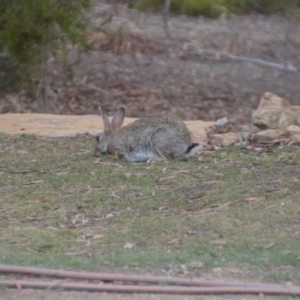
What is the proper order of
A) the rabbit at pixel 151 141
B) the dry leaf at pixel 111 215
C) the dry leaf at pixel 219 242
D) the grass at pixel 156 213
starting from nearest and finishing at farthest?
the grass at pixel 156 213 < the dry leaf at pixel 219 242 < the dry leaf at pixel 111 215 < the rabbit at pixel 151 141

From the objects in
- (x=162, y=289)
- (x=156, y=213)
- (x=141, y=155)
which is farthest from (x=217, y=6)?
(x=162, y=289)

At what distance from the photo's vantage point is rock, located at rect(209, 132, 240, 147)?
465 inches

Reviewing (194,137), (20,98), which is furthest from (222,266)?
(20,98)

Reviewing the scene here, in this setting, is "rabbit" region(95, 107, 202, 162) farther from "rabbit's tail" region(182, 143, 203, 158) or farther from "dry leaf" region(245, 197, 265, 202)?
"dry leaf" region(245, 197, 265, 202)

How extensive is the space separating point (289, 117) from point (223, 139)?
1.06 metres

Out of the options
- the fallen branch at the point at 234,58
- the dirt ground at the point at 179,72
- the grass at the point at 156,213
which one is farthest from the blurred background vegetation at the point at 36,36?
the fallen branch at the point at 234,58

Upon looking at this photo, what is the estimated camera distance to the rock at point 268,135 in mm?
11727

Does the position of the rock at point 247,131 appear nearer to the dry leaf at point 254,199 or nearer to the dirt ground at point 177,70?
the dry leaf at point 254,199

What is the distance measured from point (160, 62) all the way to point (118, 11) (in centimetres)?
349

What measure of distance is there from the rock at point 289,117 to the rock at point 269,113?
15 cm

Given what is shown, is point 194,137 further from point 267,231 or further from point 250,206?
point 267,231

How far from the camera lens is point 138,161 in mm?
11336

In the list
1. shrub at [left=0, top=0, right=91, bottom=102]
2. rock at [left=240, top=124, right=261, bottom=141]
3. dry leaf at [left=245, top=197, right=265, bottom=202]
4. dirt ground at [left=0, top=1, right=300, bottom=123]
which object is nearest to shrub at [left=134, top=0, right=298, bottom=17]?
dirt ground at [left=0, top=1, right=300, bottom=123]

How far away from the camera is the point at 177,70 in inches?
890
